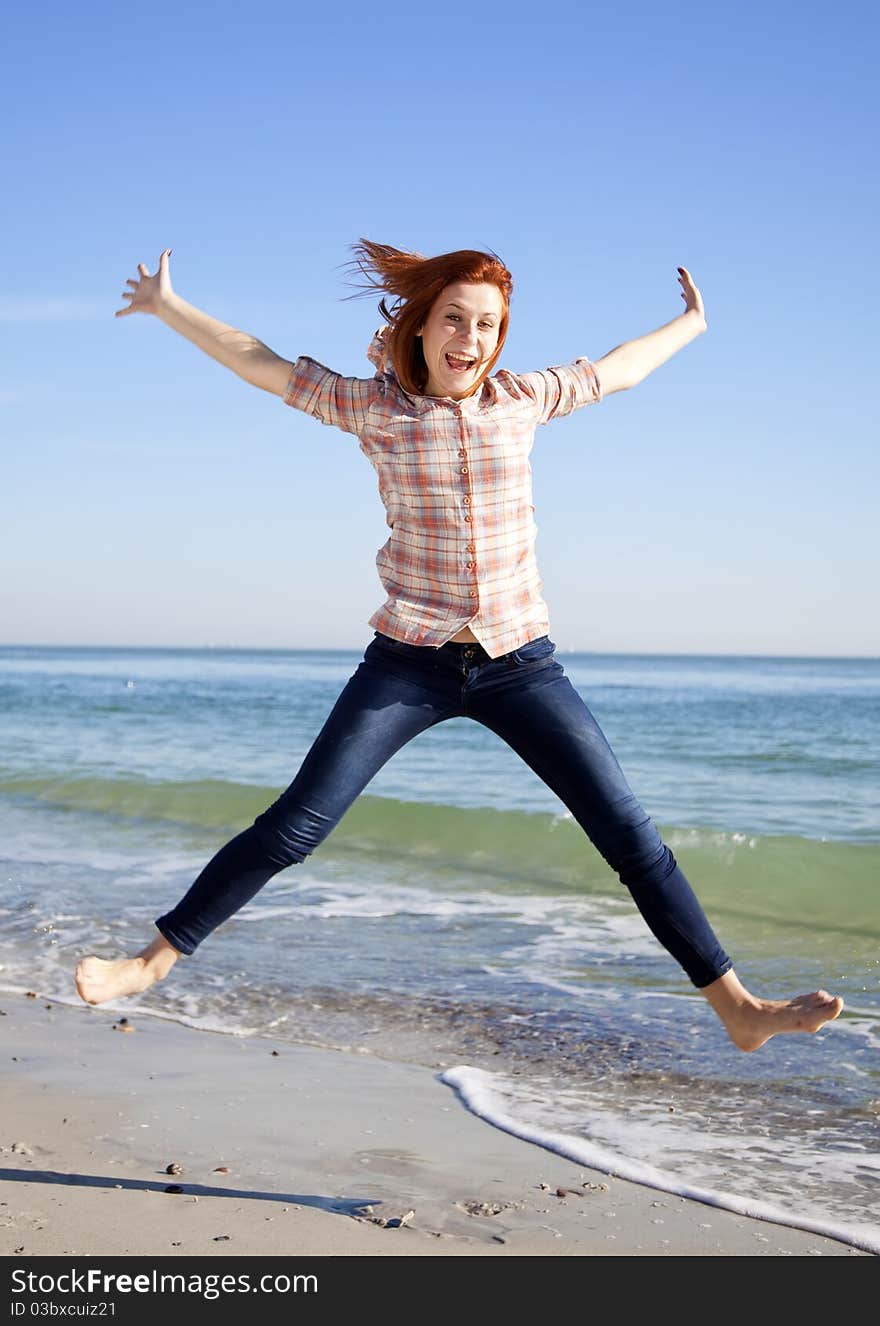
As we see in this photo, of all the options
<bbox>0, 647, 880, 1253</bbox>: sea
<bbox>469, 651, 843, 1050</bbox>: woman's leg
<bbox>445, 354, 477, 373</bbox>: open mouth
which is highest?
<bbox>445, 354, 477, 373</bbox>: open mouth

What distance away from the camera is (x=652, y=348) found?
3.94 metres

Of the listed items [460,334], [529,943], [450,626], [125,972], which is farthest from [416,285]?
[529,943]

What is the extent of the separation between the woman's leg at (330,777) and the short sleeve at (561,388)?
85 centimetres

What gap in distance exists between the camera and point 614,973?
6672mm

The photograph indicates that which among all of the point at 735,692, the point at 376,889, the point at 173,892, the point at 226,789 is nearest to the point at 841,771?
the point at 226,789

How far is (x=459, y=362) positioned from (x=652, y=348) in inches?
28.2

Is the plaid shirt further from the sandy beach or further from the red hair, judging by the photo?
the sandy beach

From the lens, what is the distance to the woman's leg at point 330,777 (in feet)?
11.3

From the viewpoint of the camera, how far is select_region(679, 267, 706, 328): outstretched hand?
13.4 feet

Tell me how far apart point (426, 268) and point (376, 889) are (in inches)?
239

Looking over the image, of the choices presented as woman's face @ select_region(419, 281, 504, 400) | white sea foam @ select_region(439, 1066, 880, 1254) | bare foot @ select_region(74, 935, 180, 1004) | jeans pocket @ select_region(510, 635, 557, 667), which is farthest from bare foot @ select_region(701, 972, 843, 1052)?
woman's face @ select_region(419, 281, 504, 400)

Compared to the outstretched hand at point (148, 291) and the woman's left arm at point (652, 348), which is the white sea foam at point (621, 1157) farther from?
the outstretched hand at point (148, 291)

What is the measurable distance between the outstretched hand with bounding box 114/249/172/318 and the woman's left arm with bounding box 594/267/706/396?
131 cm
